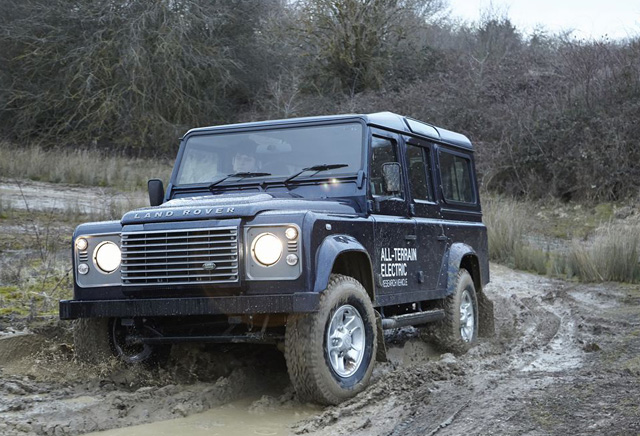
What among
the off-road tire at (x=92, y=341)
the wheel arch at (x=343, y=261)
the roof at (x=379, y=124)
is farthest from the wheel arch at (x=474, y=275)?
the off-road tire at (x=92, y=341)

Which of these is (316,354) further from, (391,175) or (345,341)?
(391,175)

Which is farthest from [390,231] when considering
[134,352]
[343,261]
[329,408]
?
[134,352]

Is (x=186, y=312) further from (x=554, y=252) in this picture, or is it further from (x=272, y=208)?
(x=554, y=252)

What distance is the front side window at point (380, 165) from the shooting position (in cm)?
657

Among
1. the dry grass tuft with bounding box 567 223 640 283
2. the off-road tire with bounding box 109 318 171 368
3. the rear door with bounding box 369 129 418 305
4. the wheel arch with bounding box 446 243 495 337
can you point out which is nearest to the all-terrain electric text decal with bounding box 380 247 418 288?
the rear door with bounding box 369 129 418 305

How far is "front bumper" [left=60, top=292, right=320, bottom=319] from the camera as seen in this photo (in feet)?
17.1

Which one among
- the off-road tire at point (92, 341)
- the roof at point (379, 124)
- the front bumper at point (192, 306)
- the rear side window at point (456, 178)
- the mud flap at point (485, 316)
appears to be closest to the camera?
the front bumper at point (192, 306)

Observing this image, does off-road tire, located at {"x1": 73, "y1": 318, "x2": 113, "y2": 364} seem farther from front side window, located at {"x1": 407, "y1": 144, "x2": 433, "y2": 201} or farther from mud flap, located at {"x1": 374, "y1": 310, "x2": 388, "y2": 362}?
front side window, located at {"x1": 407, "y1": 144, "x2": 433, "y2": 201}

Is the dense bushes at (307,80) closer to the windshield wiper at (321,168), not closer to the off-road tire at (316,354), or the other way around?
the windshield wiper at (321,168)

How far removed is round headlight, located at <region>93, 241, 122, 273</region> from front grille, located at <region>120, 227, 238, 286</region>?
19 cm

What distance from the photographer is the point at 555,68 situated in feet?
88.3


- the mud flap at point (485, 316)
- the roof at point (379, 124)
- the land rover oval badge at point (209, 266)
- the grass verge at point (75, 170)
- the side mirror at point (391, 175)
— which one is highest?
the grass verge at point (75, 170)

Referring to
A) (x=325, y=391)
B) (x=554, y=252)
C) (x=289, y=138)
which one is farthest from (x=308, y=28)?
(x=325, y=391)

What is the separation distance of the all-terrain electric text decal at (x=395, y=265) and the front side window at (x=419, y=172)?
2.11 feet
